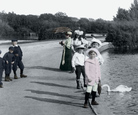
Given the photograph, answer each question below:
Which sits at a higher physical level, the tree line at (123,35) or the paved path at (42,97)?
the tree line at (123,35)

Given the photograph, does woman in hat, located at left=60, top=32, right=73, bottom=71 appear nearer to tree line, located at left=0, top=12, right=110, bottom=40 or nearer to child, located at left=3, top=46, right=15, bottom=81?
child, located at left=3, top=46, right=15, bottom=81

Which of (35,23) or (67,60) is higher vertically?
(35,23)

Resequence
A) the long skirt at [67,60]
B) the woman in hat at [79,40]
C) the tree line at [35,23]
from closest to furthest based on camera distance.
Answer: the woman in hat at [79,40]
the long skirt at [67,60]
the tree line at [35,23]

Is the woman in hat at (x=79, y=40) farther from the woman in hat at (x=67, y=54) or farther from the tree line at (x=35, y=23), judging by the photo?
the tree line at (x=35, y=23)

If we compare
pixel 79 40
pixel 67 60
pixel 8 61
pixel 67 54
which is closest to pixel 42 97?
pixel 8 61

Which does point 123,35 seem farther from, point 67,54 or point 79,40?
point 79,40

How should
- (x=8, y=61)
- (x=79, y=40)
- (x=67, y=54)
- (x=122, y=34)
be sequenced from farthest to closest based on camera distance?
(x=122, y=34), (x=67, y=54), (x=79, y=40), (x=8, y=61)

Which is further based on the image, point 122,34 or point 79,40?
point 122,34

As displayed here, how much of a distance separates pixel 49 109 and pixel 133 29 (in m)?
42.7

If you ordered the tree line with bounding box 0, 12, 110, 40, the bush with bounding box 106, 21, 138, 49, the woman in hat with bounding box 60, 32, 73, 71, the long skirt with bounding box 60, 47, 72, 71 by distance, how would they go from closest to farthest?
1. the woman in hat with bounding box 60, 32, 73, 71
2. the long skirt with bounding box 60, 47, 72, 71
3. the bush with bounding box 106, 21, 138, 49
4. the tree line with bounding box 0, 12, 110, 40

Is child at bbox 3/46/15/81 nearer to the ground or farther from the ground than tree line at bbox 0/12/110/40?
nearer to the ground

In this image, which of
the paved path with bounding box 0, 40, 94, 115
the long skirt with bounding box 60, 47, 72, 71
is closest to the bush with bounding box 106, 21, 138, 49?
the long skirt with bounding box 60, 47, 72, 71

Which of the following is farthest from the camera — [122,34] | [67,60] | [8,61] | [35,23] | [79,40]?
[35,23]

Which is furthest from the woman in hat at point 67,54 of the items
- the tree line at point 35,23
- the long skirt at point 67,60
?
the tree line at point 35,23
